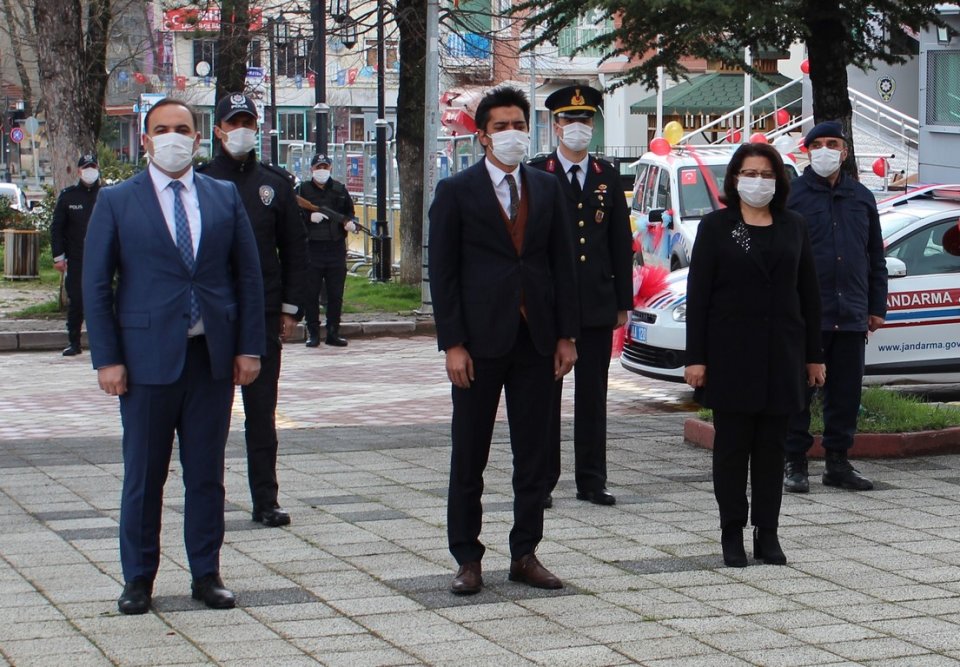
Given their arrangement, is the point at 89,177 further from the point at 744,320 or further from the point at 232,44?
the point at 744,320

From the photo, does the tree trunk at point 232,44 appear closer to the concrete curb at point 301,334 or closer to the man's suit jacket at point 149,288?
the concrete curb at point 301,334

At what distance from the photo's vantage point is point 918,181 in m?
31.4

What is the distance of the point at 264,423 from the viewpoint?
795 cm

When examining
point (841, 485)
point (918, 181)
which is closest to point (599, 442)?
point (841, 485)

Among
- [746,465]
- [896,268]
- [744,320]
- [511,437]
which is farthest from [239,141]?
[896,268]

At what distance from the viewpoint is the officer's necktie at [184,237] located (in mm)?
6047

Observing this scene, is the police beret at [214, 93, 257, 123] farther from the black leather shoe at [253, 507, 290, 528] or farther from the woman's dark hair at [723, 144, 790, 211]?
the woman's dark hair at [723, 144, 790, 211]

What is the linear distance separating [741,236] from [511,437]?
1.38 metres

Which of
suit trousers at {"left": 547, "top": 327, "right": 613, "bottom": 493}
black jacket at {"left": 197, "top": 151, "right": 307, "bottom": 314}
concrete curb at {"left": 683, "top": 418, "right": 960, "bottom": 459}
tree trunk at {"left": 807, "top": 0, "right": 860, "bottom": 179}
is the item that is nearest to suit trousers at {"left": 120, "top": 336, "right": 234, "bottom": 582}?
black jacket at {"left": 197, "top": 151, "right": 307, "bottom": 314}

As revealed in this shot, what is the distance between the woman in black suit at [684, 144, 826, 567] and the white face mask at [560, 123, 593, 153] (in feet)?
4.62

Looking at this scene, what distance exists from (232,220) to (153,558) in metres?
1.32

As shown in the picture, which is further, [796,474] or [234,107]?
[796,474]

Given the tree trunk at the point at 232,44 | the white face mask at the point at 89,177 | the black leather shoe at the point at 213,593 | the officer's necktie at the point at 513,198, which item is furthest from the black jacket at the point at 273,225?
the tree trunk at the point at 232,44

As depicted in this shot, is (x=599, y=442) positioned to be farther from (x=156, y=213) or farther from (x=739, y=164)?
(x=156, y=213)
